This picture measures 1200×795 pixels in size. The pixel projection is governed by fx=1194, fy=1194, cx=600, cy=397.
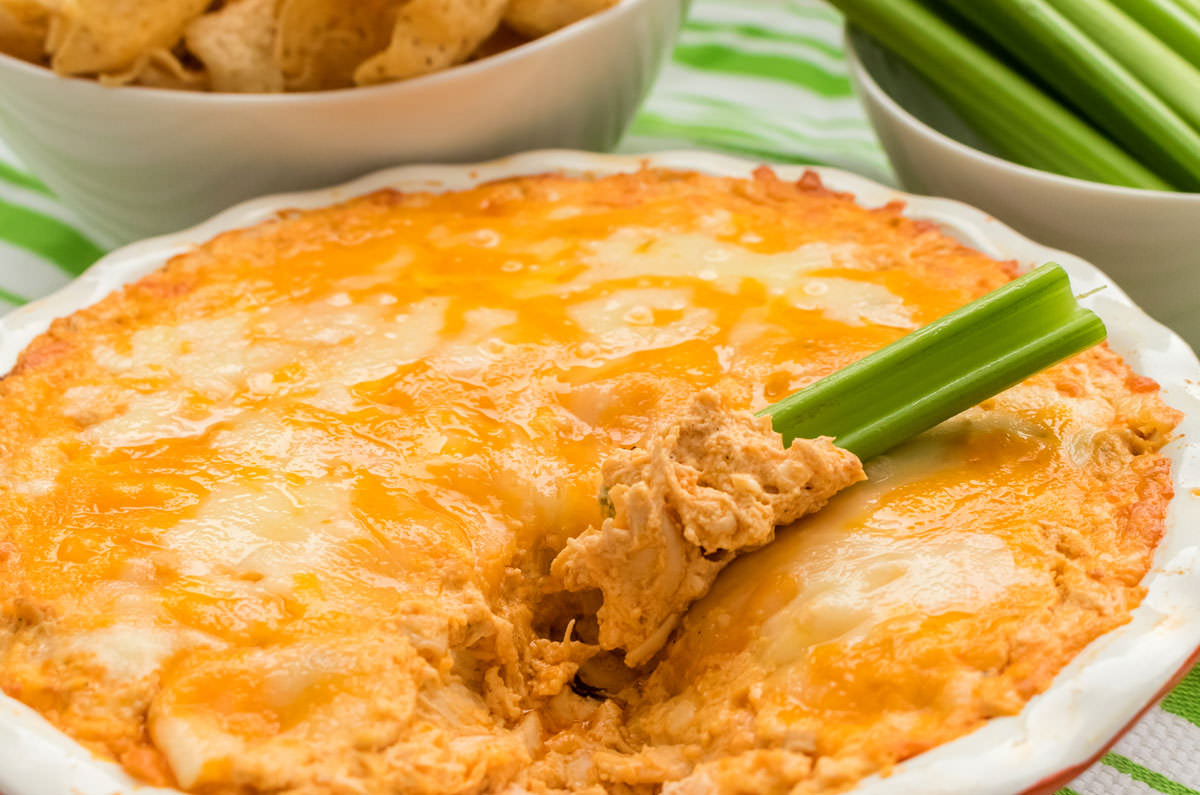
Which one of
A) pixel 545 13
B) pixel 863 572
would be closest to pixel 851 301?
pixel 863 572

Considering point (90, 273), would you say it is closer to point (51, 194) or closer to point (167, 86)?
point (167, 86)

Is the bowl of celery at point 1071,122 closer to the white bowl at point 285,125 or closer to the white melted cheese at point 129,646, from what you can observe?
the white bowl at point 285,125

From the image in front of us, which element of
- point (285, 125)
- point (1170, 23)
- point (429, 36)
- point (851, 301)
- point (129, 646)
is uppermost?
point (1170, 23)

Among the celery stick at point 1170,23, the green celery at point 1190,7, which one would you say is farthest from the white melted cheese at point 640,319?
the green celery at point 1190,7

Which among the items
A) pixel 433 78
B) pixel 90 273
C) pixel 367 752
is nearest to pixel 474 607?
pixel 367 752

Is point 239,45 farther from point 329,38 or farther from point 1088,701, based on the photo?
point 1088,701

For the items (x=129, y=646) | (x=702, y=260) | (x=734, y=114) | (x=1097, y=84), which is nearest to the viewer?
(x=129, y=646)
